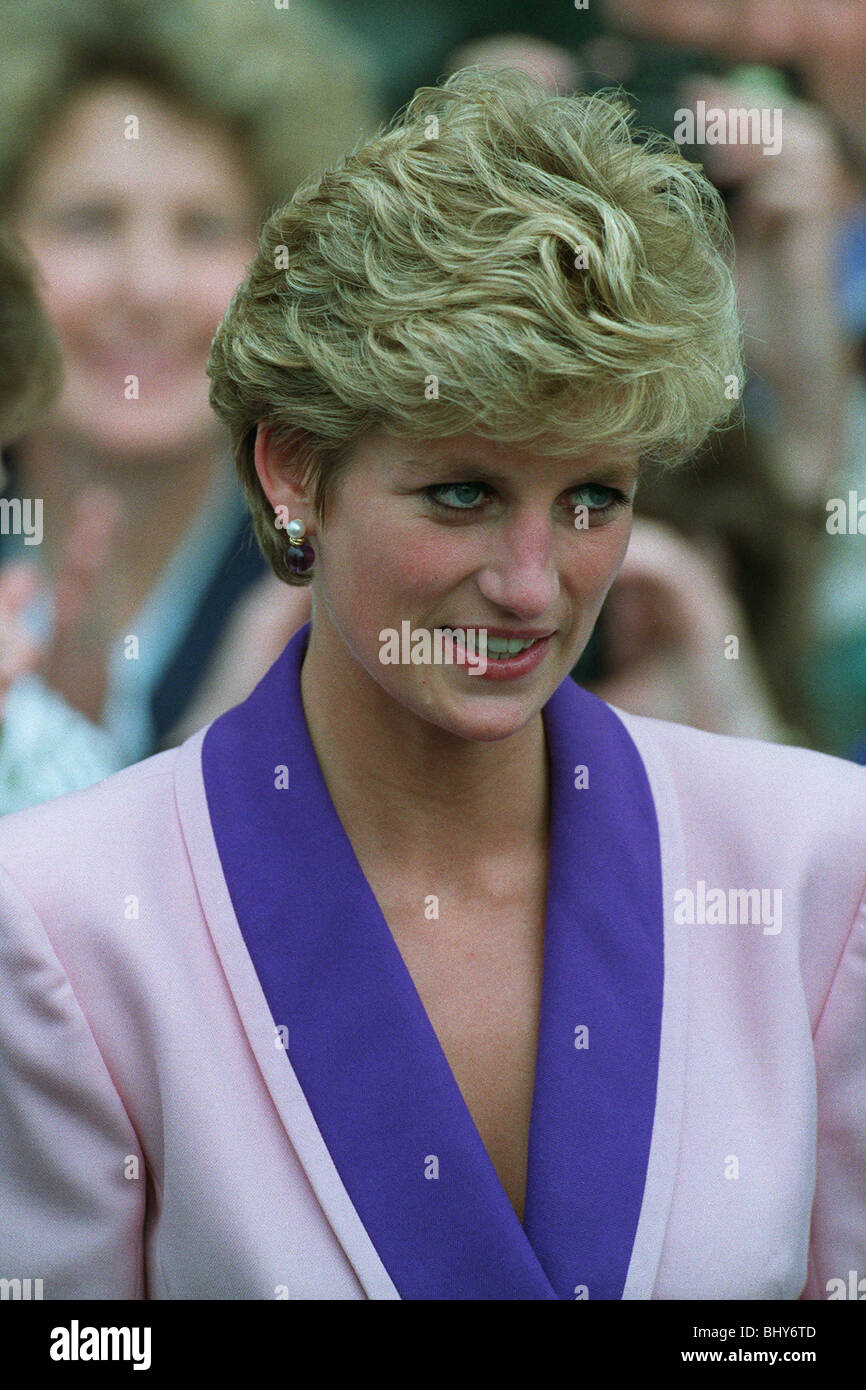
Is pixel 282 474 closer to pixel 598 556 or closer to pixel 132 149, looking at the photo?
pixel 598 556

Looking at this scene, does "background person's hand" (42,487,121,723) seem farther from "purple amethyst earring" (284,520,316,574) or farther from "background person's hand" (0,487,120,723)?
"purple amethyst earring" (284,520,316,574)

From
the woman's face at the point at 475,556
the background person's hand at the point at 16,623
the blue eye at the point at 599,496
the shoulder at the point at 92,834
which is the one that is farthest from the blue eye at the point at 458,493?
the background person's hand at the point at 16,623

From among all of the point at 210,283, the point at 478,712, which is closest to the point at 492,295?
the point at 478,712

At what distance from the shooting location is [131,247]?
11.0 feet

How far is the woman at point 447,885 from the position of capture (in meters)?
1.55

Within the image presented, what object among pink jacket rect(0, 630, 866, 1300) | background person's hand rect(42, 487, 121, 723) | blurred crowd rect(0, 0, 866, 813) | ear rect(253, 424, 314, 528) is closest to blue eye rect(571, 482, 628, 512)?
ear rect(253, 424, 314, 528)

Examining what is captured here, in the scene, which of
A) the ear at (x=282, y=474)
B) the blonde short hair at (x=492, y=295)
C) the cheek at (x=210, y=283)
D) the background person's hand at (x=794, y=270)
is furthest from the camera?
the background person's hand at (x=794, y=270)

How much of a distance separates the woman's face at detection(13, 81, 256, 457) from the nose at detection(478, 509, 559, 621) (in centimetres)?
200

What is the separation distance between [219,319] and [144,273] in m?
0.18

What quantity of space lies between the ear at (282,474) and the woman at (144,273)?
1509 mm

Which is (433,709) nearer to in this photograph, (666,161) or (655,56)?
(666,161)

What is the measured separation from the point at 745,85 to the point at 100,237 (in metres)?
1.45

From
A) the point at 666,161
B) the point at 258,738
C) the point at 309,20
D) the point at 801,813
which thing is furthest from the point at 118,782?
the point at 309,20

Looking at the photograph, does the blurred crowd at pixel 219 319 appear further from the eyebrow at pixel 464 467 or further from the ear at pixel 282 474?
the eyebrow at pixel 464 467
